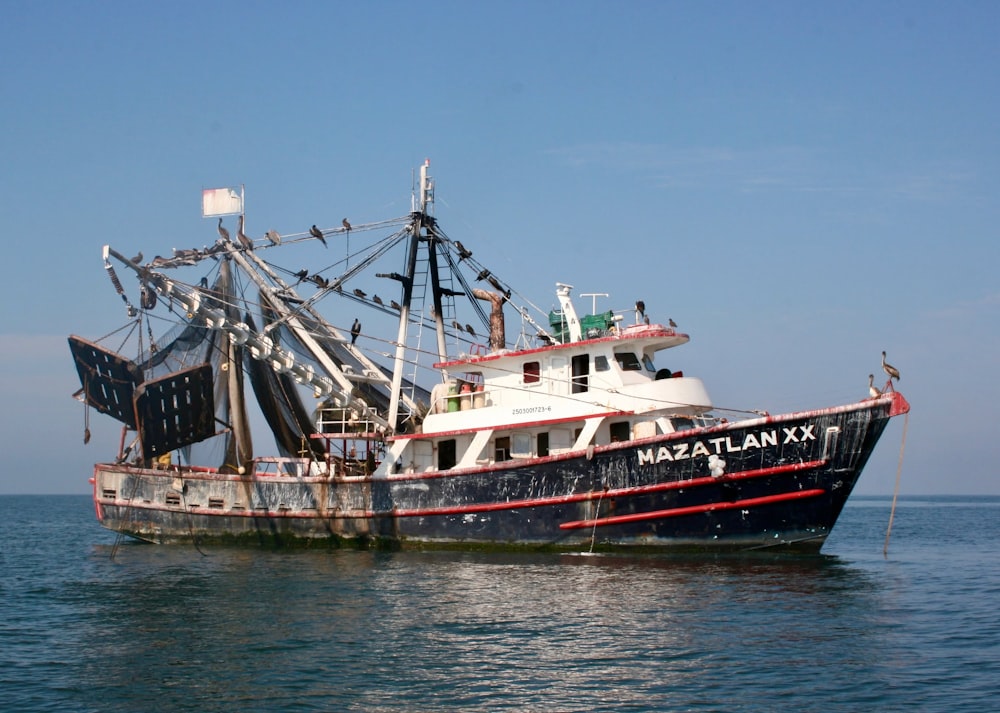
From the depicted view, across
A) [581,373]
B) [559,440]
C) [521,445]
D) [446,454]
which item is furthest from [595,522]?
[446,454]

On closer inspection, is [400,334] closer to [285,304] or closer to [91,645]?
[285,304]

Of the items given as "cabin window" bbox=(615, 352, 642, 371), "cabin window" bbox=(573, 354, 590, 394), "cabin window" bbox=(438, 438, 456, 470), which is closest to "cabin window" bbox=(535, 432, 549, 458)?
"cabin window" bbox=(573, 354, 590, 394)

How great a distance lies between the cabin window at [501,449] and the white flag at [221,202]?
12346 mm

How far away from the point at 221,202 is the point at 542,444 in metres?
14.3

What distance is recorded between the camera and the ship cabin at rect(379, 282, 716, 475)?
26.2 meters

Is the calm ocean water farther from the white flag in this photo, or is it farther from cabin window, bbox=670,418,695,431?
the white flag

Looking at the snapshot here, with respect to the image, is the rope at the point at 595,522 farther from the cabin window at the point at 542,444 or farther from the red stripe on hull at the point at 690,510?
the cabin window at the point at 542,444

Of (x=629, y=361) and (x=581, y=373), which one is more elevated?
(x=629, y=361)

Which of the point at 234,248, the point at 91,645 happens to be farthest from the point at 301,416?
the point at 91,645

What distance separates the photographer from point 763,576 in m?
21.6

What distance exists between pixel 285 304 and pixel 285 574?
10970 millimetres

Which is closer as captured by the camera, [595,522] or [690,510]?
[690,510]

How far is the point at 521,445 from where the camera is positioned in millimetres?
27766

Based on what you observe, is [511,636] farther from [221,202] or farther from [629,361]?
[221,202]
